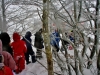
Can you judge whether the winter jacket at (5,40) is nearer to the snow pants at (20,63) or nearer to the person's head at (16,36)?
the person's head at (16,36)

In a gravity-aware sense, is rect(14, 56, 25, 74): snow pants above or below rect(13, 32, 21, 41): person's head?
below

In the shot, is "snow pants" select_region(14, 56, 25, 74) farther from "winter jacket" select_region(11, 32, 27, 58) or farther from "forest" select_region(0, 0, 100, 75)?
"forest" select_region(0, 0, 100, 75)

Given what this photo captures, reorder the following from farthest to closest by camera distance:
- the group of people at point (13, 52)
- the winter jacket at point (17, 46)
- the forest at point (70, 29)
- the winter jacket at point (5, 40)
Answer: the winter jacket at point (17, 46)
the winter jacket at point (5, 40)
the forest at point (70, 29)
the group of people at point (13, 52)

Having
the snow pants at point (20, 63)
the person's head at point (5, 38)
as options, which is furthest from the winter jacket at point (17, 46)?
the person's head at point (5, 38)

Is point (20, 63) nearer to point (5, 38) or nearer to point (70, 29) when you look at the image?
point (5, 38)

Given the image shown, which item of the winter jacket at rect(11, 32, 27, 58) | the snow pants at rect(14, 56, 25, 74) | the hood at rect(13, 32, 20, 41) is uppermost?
the hood at rect(13, 32, 20, 41)

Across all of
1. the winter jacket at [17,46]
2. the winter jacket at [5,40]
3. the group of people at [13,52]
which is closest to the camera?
the group of people at [13,52]

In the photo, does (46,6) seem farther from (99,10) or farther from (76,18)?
(99,10)

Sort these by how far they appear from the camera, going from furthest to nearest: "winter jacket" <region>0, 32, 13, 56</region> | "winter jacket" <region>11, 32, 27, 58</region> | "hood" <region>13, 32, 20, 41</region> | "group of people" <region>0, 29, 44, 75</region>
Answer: "winter jacket" <region>11, 32, 27, 58</region> → "hood" <region>13, 32, 20, 41</region> → "winter jacket" <region>0, 32, 13, 56</region> → "group of people" <region>0, 29, 44, 75</region>

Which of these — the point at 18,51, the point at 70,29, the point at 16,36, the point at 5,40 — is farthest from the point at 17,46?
the point at 70,29

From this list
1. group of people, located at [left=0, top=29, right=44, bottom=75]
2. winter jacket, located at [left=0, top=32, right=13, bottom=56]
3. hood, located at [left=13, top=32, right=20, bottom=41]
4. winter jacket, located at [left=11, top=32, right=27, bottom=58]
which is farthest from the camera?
winter jacket, located at [left=11, top=32, right=27, bottom=58]

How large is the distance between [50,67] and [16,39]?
6.52 ft

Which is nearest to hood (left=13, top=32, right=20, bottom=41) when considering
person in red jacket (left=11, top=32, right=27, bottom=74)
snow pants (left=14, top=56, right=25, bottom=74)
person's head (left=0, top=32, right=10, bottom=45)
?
person in red jacket (left=11, top=32, right=27, bottom=74)

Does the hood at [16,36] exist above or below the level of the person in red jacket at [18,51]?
above
